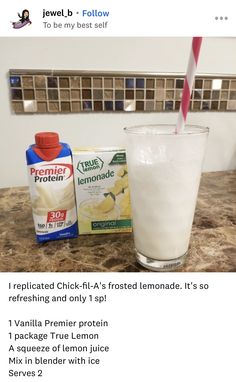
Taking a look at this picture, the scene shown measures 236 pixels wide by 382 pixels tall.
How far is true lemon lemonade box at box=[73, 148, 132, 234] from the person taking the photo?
0.48m

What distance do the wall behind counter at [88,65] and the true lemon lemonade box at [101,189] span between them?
1.19ft

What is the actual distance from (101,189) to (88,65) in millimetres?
450

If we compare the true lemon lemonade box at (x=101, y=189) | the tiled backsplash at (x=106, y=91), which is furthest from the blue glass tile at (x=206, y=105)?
the true lemon lemonade box at (x=101, y=189)

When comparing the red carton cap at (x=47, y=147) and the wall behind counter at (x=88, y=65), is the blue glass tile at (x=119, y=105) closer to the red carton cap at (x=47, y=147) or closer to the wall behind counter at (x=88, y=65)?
the wall behind counter at (x=88, y=65)

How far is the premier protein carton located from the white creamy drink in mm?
114

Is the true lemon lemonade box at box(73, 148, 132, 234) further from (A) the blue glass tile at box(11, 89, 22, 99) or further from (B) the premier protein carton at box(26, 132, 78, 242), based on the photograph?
(A) the blue glass tile at box(11, 89, 22, 99)

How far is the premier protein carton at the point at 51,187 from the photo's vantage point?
450 millimetres

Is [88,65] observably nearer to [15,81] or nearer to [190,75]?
[15,81]

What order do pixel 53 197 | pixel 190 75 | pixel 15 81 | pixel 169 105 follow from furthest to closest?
1. pixel 169 105
2. pixel 15 81
3. pixel 53 197
4. pixel 190 75

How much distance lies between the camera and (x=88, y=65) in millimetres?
785

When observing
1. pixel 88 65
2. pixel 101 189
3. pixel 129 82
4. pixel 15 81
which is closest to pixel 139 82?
pixel 129 82

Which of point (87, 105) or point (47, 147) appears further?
point (87, 105)
